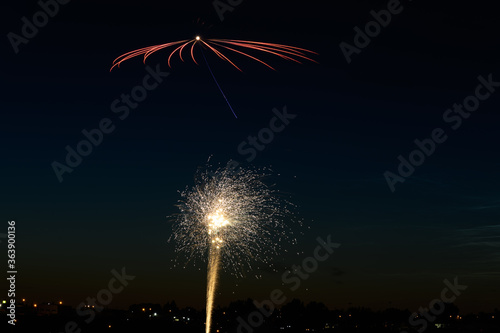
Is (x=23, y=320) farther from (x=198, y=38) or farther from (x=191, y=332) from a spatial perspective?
(x=198, y=38)

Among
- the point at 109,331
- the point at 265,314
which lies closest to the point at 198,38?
the point at 109,331

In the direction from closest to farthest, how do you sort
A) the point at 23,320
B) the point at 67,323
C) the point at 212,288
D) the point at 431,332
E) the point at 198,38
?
the point at 198,38 → the point at 212,288 → the point at 23,320 → the point at 67,323 → the point at 431,332

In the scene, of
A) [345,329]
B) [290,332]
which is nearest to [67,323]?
[290,332]

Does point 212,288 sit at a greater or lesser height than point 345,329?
lesser

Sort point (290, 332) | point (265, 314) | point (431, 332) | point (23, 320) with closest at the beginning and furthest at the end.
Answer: point (23, 320) → point (431, 332) → point (290, 332) → point (265, 314)

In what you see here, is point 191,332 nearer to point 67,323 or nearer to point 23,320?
point 67,323

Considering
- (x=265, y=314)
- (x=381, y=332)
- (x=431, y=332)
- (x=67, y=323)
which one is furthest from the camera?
(x=265, y=314)

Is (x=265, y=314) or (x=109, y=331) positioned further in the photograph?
(x=265, y=314)

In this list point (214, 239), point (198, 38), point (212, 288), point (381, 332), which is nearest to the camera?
point (198, 38)

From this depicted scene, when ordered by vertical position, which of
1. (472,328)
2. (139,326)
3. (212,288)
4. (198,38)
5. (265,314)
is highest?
(265,314)
